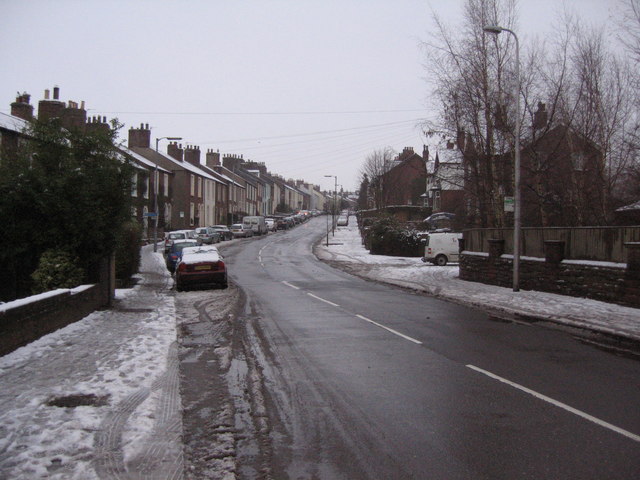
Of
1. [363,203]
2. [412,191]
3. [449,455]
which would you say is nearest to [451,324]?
[449,455]

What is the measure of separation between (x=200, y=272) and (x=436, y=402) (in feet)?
44.6

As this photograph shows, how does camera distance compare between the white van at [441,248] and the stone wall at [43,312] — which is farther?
the white van at [441,248]

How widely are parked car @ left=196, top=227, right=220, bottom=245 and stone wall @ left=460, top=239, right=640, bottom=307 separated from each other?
2822 centimetres

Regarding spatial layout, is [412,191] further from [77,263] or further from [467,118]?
[77,263]

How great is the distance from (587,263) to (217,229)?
41.6m

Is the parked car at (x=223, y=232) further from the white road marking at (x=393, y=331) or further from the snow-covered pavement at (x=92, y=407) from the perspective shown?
the snow-covered pavement at (x=92, y=407)

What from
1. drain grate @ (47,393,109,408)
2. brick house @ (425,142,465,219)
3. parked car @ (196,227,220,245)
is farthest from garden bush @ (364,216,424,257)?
drain grate @ (47,393,109,408)

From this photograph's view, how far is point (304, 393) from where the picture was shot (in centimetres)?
666

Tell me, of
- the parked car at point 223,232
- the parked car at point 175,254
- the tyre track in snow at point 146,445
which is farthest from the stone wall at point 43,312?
the parked car at point 223,232

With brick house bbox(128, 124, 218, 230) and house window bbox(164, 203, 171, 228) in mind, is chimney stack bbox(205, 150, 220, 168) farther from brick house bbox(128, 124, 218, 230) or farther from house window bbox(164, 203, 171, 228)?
house window bbox(164, 203, 171, 228)

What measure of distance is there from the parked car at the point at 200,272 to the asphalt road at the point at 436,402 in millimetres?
7010

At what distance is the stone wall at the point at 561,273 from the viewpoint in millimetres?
13695

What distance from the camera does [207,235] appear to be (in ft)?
155

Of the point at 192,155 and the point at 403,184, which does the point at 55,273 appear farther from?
the point at 403,184
